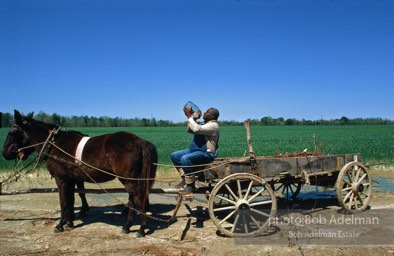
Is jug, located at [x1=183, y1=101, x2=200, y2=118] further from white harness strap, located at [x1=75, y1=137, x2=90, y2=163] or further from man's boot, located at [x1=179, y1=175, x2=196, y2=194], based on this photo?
white harness strap, located at [x1=75, y1=137, x2=90, y2=163]


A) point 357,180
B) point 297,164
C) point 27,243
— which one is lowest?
point 27,243

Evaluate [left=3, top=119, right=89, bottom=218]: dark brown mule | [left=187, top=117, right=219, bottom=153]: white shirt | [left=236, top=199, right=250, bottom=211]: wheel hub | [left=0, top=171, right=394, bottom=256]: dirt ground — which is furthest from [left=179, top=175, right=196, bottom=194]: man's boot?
[left=3, top=119, right=89, bottom=218]: dark brown mule

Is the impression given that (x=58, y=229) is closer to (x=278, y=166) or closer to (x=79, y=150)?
(x=79, y=150)

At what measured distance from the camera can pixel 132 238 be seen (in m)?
6.18

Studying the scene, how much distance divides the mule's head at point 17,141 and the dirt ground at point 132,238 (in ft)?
5.35

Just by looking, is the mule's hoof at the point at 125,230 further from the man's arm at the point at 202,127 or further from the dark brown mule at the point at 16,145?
the dark brown mule at the point at 16,145

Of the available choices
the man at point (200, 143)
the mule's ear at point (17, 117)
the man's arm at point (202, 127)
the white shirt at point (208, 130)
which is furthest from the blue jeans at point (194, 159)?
the mule's ear at point (17, 117)

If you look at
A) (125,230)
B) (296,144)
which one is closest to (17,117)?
(125,230)

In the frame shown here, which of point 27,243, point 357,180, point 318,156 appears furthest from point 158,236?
point 357,180

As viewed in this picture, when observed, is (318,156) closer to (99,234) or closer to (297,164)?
(297,164)

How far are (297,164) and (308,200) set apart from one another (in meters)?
2.69

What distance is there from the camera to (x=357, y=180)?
23.4 ft

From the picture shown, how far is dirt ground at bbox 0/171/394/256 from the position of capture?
17.5ft

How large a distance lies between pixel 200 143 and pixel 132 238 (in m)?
2.36
